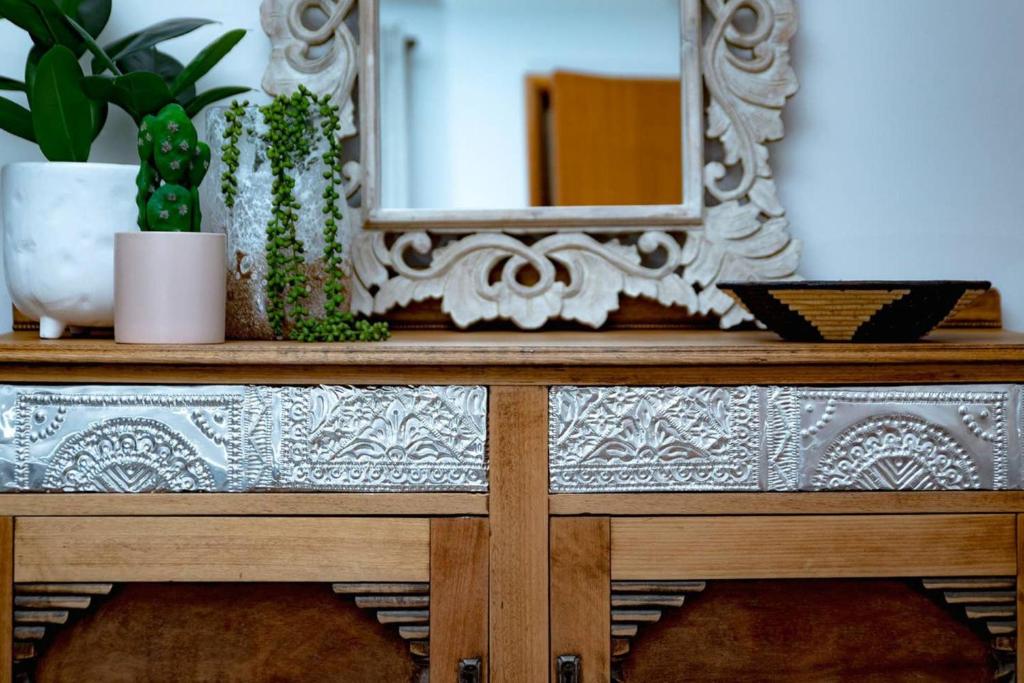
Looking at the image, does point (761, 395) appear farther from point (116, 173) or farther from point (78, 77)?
point (78, 77)

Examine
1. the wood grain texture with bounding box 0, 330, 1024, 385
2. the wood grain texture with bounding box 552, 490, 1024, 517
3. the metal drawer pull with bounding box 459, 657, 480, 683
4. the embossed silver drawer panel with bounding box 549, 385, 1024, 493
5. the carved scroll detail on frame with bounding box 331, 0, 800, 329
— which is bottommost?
the metal drawer pull with bounding box 459, 657, 480, 683

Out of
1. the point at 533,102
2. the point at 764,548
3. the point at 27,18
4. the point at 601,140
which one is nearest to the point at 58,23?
the point at 27,18

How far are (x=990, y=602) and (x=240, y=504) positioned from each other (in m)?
0.82

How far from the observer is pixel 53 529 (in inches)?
39.6

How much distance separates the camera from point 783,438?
1.02 meters

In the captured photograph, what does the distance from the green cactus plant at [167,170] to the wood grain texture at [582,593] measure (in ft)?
1.81

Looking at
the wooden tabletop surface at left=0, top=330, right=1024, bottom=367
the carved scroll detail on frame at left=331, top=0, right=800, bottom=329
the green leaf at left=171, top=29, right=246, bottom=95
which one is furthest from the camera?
the carved scroll detail on frame at left=331, top=0, right=800, bottom=329

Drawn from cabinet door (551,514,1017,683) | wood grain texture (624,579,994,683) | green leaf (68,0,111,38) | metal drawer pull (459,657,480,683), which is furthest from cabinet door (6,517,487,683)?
green leaf (68,0,111,38)

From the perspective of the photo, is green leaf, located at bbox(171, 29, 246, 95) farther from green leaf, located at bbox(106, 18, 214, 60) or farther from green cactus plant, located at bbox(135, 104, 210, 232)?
green cactus plant, located at bbox(135, 104, 210, 232)

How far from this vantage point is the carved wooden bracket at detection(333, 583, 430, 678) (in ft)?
3.30

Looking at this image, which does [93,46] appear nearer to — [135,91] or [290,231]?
[135,91]

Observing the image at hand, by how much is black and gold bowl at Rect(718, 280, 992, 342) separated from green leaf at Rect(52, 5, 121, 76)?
83 cm

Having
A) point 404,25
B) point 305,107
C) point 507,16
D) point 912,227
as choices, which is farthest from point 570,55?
point 912,227

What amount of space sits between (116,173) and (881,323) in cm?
92
